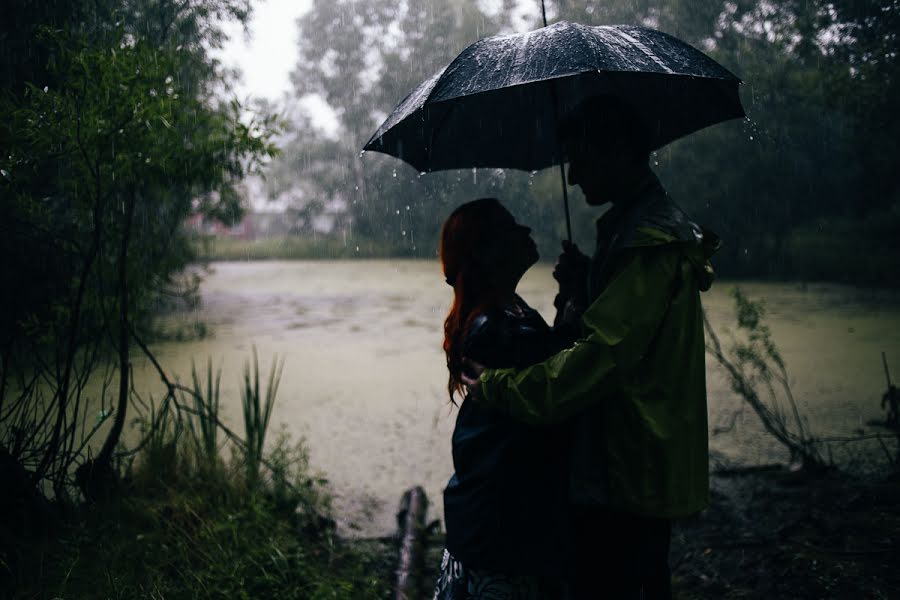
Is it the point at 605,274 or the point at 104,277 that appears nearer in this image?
the point at 605,274

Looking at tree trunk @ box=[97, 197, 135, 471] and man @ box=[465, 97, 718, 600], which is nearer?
man @ box=[465, 97, 718, 600]

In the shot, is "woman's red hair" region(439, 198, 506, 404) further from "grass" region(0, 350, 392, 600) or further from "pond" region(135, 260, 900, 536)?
"pond" region(135, 260, 900, 536)

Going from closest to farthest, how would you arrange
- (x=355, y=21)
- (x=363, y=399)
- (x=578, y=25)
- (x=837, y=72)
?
(x=578, y=25) < (x=837, y=72) < (x=363, y=399) < (x=355, y=21)

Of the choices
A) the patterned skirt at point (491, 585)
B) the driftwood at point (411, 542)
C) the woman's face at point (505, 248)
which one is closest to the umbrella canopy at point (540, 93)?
the woman's face at point (505, 248)

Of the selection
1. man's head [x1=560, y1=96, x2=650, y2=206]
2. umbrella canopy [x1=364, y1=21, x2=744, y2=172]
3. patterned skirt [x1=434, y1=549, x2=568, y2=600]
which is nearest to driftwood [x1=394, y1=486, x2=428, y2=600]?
patterned skirt [x1=434, y1=549, x2=568, y2=600]

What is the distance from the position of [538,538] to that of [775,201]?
8949 millimetres

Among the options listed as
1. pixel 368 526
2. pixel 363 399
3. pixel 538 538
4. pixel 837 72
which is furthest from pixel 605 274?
pixel 363 399

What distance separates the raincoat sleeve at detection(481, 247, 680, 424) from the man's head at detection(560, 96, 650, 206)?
0.16 meters

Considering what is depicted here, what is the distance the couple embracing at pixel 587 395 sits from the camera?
1009mm

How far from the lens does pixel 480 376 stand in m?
1.10

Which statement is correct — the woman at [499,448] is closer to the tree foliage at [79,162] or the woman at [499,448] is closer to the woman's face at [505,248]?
the woman's face at [505,248]

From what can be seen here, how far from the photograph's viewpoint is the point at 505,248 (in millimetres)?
1146

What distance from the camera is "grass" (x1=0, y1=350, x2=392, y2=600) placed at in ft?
5.89

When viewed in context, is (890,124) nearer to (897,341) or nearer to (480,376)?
(897,341)
